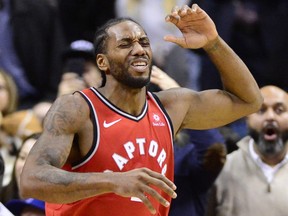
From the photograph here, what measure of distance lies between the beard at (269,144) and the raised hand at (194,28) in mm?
1581

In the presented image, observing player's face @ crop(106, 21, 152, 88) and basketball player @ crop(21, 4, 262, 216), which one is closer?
basketball player @ crop(21, 4, 262, 216)

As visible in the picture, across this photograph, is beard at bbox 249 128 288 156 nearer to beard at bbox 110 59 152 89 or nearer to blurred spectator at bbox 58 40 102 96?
blurred spectator at bbox 58 40 102 96

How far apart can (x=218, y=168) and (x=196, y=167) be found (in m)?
0.16

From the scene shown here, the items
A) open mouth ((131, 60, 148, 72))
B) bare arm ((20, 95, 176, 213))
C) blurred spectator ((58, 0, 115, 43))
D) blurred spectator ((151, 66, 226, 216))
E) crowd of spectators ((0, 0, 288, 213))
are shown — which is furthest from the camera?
blurred spectator ((58, 0, 115, 43))

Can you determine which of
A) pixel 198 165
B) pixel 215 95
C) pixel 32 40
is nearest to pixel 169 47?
pixel 32 40

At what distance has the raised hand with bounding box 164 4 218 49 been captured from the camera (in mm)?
5109

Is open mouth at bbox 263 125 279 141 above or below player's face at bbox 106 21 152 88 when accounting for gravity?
below

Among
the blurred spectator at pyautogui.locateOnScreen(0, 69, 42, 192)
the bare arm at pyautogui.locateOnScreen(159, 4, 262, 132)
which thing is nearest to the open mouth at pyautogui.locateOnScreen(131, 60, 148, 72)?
the bare arm at pyautogui.locateOnScreen(159, 4, 262, 132)

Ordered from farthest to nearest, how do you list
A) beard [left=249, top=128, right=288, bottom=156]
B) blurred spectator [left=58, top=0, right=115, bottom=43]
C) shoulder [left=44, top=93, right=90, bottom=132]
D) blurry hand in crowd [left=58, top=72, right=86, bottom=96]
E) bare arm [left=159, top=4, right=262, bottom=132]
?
blurred spectator [left=58, top=0, right=115, bottom=43] → blurry hand in crowd [left=58, top=72, right=86, bottom=96] → beard [left=249, top=128, right=288, bottom=156] → bare arm [left=159, top=4, right=262, bottom=132] → shoulder [left=44, top=93, right=90, bottom=132]

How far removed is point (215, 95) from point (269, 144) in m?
1.35

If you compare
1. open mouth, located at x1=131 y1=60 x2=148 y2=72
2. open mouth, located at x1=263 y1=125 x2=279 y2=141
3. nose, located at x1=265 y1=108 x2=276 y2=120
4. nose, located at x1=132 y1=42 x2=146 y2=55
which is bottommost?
open mouth, located at x1=263 y1=125 x2=279 y2=141

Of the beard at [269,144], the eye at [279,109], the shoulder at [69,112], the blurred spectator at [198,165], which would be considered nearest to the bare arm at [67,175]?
the shoulder at [69,112]

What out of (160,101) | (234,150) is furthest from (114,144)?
(234,150)

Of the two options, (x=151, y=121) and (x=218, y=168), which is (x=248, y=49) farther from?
(x=151, y=121)
